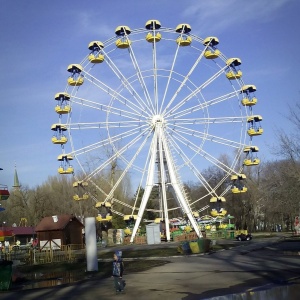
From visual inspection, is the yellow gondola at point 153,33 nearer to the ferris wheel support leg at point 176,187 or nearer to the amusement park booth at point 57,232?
the ferris wheel support leg at point 176,187

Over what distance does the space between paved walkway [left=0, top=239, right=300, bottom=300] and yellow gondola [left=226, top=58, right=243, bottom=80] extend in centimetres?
2187

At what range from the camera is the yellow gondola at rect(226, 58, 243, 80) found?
41906mm

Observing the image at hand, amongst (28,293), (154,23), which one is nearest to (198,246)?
(28,293)

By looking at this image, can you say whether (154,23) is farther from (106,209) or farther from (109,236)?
(109,236)

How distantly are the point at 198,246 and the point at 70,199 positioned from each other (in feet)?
191

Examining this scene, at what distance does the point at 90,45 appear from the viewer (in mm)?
42281

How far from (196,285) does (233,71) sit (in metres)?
28.1

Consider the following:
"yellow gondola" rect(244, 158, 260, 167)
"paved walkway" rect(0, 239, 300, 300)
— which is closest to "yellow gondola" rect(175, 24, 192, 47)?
"yellow gondola" rect(244, 158, 260, 167)

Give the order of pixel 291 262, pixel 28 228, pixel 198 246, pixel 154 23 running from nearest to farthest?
pixel 291 262, pixel 198 246, pixel 154 23, pixel 28 228

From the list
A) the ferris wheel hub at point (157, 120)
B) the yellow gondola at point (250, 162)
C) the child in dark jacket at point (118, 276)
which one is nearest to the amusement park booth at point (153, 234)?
the ferris wheel hub at point (157, 120)

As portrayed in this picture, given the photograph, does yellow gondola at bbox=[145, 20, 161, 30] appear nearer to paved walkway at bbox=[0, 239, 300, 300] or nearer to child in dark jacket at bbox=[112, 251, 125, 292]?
paved walkway at bbox=[0, 239, 300, 300]

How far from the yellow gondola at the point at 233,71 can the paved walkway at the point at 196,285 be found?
21.9 m

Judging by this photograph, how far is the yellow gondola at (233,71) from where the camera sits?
1650 inches

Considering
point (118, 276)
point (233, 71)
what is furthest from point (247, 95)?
point (118, 276)
